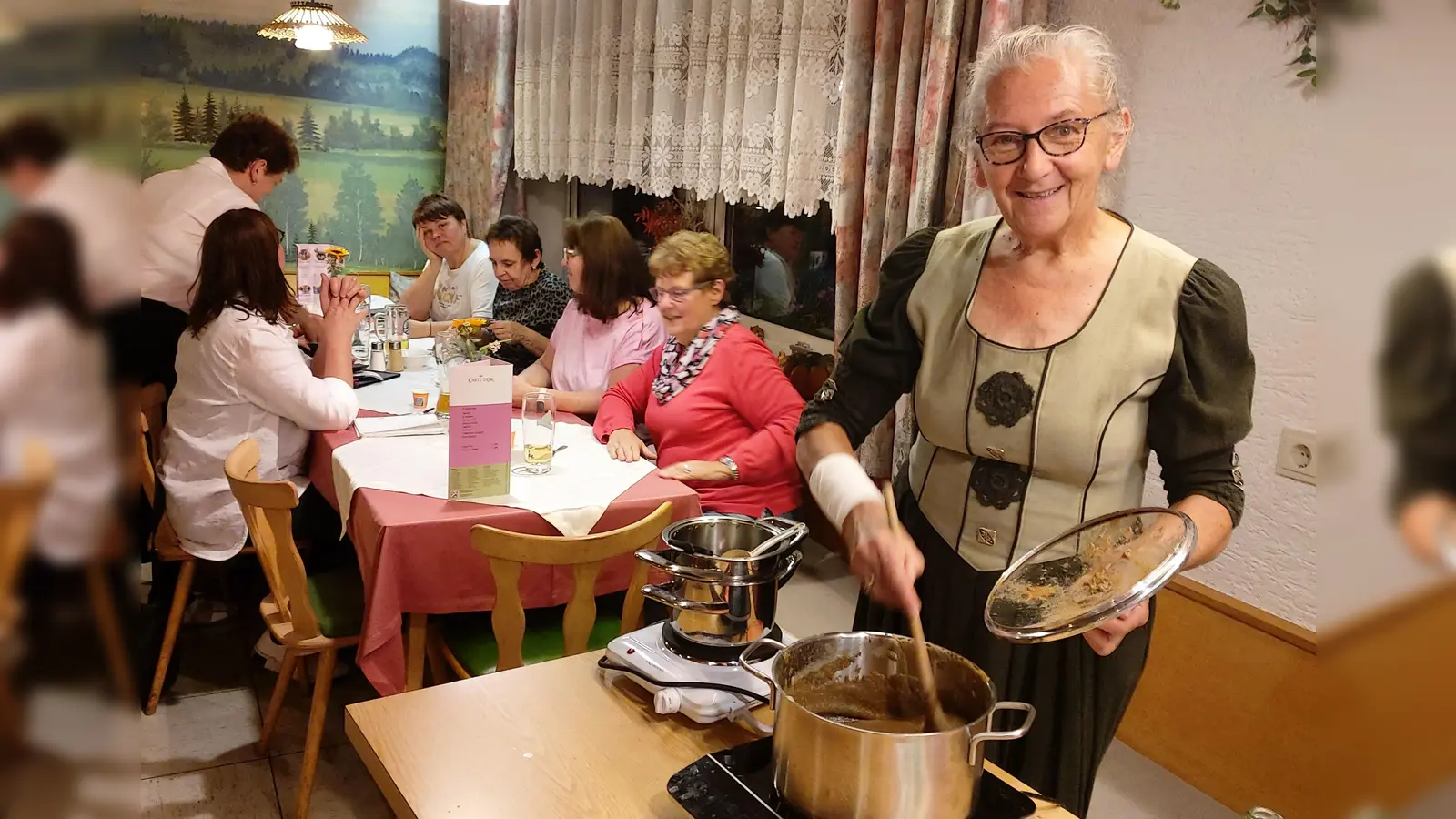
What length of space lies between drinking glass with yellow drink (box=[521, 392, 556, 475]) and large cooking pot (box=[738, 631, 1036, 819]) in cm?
136

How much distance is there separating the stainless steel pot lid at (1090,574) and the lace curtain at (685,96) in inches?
95.7

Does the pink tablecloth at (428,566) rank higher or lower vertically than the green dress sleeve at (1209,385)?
lower

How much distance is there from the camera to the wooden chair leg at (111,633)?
10 cm

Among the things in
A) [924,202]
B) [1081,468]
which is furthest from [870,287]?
[1081,468]

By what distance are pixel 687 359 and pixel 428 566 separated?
1.03m

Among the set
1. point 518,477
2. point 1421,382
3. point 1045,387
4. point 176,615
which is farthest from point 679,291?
point 1421,382

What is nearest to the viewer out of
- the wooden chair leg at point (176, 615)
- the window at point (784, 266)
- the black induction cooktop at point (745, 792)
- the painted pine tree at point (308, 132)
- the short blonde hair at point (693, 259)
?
the black induction cooktop at point (745, 792)

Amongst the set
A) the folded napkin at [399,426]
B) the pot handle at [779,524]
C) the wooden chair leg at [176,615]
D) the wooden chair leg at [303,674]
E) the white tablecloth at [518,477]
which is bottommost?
the wooden chair leg at [303,674]

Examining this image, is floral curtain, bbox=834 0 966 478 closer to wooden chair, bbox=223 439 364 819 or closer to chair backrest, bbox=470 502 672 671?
chair backrest, bbox=470 502 672 671

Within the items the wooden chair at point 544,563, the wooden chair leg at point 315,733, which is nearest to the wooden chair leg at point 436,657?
the wooden chair at point 544,563

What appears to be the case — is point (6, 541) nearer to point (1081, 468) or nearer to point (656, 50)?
point (1081, 468)

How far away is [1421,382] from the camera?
111 millimetres

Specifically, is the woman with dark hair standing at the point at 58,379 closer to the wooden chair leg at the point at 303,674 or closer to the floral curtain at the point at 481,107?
the wooden chair leg at the point at 303,674

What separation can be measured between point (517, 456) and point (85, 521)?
2.32m
